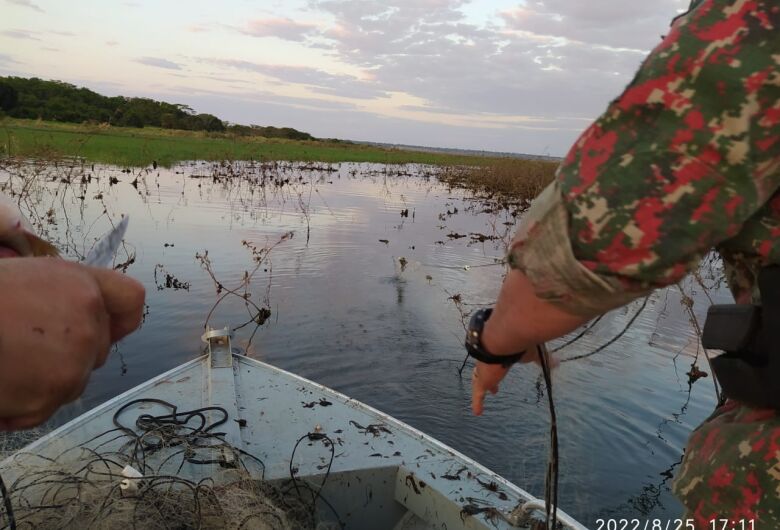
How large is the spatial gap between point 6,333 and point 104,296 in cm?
16

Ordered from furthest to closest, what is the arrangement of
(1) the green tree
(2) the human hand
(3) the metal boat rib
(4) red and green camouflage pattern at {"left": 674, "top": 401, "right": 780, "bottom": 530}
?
(1) the green tree, (3) the metal boat rib, (4) red and green camouflage pattern at {"left": 674, "top": 401, "right": 780, "bottom": 530}, (2) the human hand

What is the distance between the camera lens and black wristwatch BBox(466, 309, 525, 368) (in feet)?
4.49

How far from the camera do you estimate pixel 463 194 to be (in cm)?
2416

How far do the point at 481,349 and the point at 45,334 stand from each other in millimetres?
952

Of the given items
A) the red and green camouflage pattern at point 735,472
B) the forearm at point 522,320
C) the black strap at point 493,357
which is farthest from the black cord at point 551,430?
the red and green camouflage pattern at point 735,472

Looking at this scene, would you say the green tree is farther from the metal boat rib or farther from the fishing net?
the fishing net

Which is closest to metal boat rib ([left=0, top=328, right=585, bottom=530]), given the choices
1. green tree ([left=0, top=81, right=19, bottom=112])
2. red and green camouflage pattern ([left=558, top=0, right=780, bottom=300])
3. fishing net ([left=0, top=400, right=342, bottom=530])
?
fishing net ([left=0, top=400, right=342, bottom=530])

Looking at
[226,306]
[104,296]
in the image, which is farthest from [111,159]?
[104,296]

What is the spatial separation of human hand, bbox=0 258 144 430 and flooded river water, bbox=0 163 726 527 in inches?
169

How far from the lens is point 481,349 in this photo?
4.50ft

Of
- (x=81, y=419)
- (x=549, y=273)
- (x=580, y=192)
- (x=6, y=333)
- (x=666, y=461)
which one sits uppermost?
(x=580, y=192)

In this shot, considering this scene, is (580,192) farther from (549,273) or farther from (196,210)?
(196,210)

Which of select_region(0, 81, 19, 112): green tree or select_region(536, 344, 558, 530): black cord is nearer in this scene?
select_region(536, 344, 558, 530): black cord

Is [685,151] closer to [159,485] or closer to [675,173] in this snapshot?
[675,173]
